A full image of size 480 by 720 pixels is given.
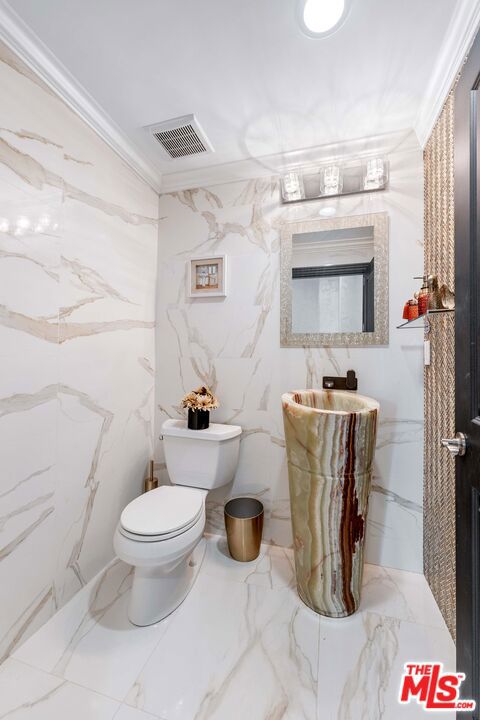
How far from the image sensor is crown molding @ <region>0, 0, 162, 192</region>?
1.08 metres

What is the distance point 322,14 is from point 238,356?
145 cm

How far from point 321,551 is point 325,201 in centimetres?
178

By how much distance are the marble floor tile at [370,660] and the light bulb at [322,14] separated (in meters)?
2.30

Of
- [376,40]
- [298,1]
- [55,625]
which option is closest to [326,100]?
[376,40]

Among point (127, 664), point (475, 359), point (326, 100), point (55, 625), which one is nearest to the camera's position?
point (475, 359)

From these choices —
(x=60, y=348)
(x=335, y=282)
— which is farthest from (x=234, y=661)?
(x=335, y=282)

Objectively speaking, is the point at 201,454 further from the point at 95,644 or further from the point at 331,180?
the point at 331,180

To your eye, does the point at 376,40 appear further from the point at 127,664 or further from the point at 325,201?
the point at 127,664

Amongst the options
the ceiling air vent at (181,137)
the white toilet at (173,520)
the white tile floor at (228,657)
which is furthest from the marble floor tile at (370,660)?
the ceiling air vent at (181,137)

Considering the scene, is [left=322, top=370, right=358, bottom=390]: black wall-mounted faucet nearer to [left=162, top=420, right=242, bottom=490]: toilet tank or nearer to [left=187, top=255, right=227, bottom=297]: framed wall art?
[left=162, top=420, right=242, bottom=490]: toilet tank

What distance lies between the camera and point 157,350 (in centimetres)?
201

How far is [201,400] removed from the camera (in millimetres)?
1725

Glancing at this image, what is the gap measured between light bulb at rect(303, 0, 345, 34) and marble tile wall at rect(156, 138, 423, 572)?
74 cm

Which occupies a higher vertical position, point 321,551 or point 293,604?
point 321,551
